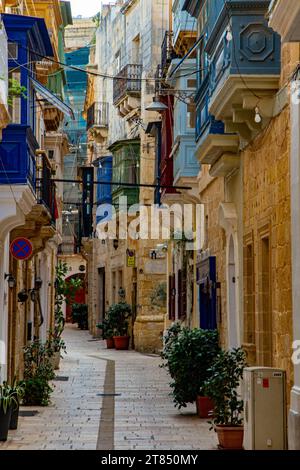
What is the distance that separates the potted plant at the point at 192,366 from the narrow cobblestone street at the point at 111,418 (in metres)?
0.34

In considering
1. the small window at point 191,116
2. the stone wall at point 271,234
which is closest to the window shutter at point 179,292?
the small window at point 191,116

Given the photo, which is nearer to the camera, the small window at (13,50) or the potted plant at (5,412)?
the potted plant at (5,412)

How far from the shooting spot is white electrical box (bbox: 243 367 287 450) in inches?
473

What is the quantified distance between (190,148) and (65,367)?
993 cm

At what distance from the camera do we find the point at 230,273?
59.7ft

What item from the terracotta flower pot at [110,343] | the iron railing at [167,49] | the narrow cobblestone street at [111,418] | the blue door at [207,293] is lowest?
the narrow cobblestone street at [111,418]

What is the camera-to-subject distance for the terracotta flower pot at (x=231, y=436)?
13.0 m

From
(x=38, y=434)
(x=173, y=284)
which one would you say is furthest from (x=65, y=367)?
(x=38, y=434)

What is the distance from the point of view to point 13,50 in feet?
58.0

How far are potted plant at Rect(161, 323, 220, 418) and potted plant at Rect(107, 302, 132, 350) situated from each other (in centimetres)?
2323

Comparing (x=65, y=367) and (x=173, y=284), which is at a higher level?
(x=173, y=284)

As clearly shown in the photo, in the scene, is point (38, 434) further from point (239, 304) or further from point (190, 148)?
point (190, 148)

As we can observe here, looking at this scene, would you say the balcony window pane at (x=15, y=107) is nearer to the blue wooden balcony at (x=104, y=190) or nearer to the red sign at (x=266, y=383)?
the red sign at (x=266, y=383)

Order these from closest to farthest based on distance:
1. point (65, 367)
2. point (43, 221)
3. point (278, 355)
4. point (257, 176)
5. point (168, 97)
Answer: point (278, 355)
point (257, 176)
point (43, 221)
point (168, 97)
point (65, 367)
